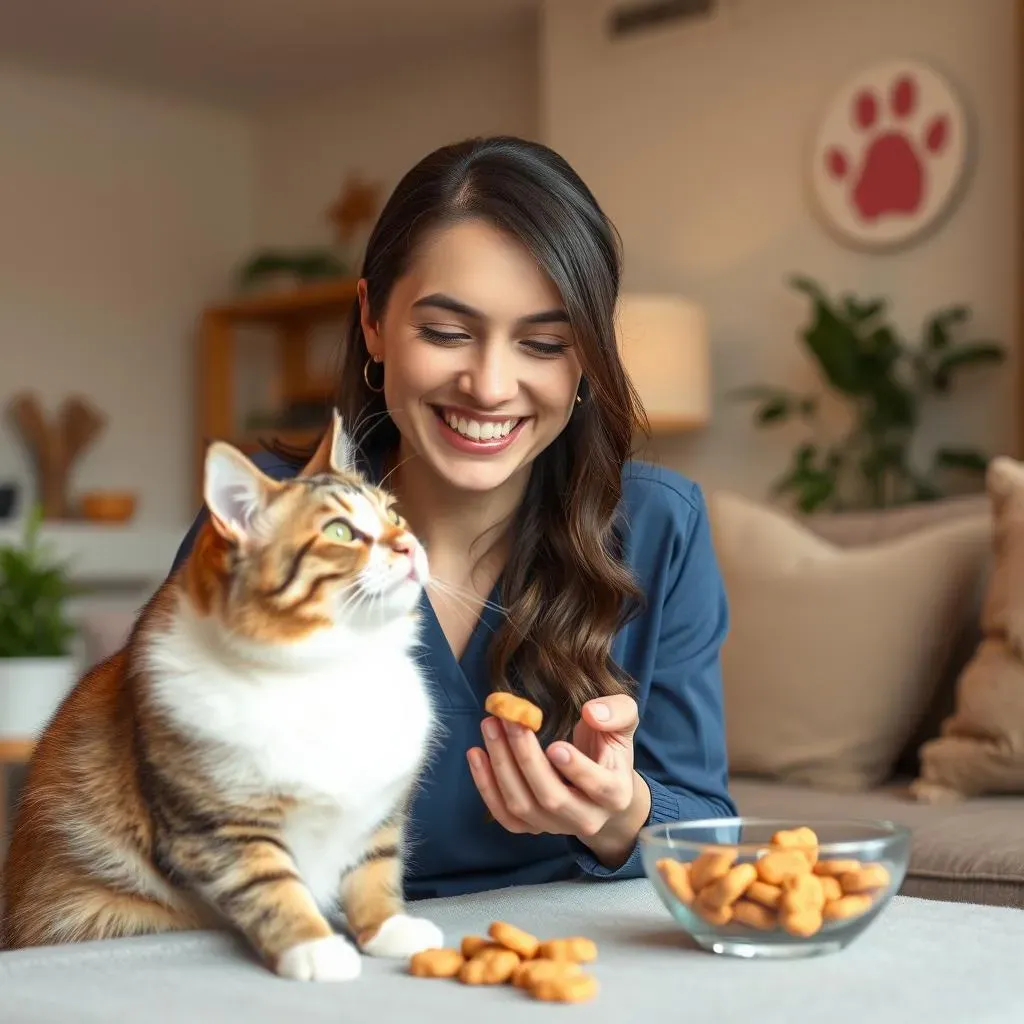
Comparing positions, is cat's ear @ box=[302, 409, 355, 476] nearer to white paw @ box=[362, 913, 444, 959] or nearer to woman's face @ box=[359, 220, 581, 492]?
woman's face @ box=[359, 220, 581, 492]

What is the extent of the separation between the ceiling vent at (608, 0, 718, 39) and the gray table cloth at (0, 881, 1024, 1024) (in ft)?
14.2

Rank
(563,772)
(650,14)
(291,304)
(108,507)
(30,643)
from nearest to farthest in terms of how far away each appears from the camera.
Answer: (563,772) → (30,643) → (650,14) → (108,507) → (291,304)

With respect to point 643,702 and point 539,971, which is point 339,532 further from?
point 643,702

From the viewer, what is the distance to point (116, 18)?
18.0 feet

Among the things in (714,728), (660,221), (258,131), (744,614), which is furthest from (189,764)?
(258,131)

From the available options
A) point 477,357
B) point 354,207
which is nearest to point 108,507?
point 354,207

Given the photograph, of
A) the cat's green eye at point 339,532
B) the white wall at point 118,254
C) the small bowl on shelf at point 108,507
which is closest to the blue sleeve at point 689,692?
the cat's green eye at point 339,532

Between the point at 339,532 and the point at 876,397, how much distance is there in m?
3.40

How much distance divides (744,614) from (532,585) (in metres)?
1.22

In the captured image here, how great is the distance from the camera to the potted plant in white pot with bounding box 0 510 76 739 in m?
3.04

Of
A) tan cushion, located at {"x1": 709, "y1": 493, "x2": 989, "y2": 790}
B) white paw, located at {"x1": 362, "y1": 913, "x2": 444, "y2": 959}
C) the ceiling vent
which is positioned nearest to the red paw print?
the ceiling vent

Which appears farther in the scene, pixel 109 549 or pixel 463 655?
pixel 109 549

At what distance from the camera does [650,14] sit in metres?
4.96

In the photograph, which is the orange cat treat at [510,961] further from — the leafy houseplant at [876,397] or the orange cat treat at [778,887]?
the leafy houseplant at [876,397]
